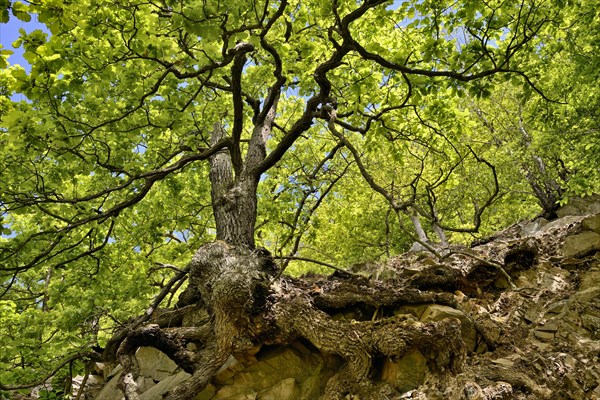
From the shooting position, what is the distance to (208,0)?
209 inches

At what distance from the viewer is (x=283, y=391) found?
5582 millimetres

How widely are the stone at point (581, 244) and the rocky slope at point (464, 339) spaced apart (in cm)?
2

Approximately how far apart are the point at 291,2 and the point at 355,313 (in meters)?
7.37

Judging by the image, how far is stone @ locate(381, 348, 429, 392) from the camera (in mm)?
5004

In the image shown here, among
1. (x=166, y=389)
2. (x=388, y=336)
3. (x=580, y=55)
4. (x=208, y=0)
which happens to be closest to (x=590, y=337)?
(x=388, y=336)

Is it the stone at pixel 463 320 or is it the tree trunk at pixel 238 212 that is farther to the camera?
the tree trunk at pixel 238 212

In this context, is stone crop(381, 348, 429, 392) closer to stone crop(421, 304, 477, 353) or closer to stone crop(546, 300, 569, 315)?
stone crop(421, 304, 477, 353)

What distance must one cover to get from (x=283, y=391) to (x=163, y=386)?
7.86ft

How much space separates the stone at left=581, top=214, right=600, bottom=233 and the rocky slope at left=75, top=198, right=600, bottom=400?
18mm

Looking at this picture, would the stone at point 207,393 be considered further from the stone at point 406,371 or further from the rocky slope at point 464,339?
the stone at point 406,371

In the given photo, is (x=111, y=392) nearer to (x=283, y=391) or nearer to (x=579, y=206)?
(x=283, y=391)

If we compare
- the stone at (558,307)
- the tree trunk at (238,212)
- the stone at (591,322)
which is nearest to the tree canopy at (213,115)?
the tree trunk at (238,212)

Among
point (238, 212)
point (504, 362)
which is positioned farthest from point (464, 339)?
point (238, 212)

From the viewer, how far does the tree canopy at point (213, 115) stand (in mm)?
5918
